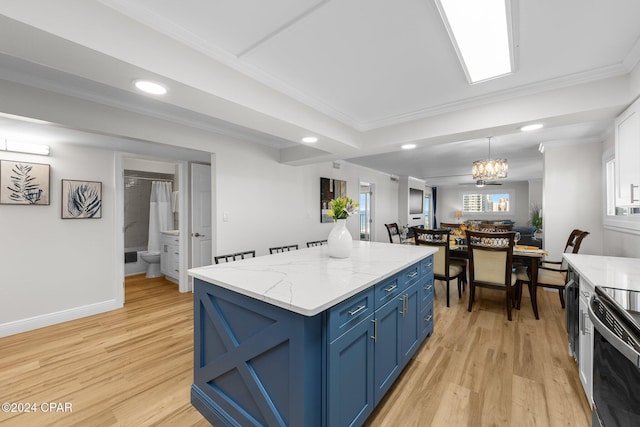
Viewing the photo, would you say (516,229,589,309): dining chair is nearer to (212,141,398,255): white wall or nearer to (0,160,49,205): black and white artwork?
(212,141,398,255): white wall

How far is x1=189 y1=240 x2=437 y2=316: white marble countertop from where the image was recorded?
1201mm

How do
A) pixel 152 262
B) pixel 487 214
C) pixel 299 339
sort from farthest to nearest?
pixel 487 214 → pixel 152 262 → pixel 299 339

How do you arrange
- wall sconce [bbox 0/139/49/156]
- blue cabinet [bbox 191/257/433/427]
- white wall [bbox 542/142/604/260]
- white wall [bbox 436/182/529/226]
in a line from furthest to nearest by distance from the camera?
white wall [bbox 436/182/529/226] → white wall [bbox 542/142/604/260] → wall sconce [bbox 0/139/49/156] → blue cabinet [bbox 191/257/433/427]

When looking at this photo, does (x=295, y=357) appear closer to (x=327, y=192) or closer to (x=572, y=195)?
(x=327, y=192)

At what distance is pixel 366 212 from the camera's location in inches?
272

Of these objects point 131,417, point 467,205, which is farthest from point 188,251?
point 467,205

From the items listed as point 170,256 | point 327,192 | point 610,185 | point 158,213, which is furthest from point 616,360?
point 158,213

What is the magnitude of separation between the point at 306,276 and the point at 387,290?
54 cm

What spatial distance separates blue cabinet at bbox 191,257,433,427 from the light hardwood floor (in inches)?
10.0

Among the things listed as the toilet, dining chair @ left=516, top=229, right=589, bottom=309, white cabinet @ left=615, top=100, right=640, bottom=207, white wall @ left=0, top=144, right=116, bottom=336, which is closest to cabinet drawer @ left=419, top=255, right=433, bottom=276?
white cabinet @ left=615, top=100, right=640, bottom=207

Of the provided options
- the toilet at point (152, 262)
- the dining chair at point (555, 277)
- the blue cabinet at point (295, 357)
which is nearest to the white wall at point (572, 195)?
the dining chair at point (555, 277)

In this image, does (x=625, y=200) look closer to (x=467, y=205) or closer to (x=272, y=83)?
(x=272, y=83)

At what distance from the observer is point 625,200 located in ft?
6.26

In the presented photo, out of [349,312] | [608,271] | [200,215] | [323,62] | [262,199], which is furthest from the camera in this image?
[200,215]
